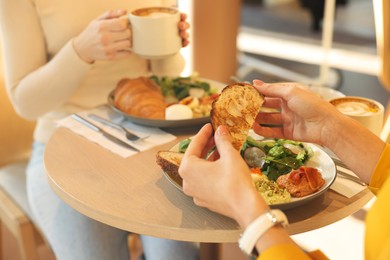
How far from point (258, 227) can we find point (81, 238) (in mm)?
557

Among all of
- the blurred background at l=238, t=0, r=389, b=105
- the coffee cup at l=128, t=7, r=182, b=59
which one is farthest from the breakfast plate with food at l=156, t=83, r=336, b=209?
the blurred background at l=238, t=0, r=389, b=105

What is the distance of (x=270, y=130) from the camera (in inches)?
38.5

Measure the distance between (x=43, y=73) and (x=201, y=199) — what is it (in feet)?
2.13

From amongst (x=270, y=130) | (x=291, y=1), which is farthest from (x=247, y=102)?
(x=291, y=1)

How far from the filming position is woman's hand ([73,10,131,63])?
44.3 inches

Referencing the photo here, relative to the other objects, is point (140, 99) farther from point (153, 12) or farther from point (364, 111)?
point (364, 111)

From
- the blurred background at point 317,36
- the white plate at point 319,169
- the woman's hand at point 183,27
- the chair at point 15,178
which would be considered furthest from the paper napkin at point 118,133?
the blurred background at point 317,36

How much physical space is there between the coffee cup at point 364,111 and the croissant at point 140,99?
396mm

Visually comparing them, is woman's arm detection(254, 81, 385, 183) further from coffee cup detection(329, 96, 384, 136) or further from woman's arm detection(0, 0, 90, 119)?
woman's arm detection(0, 0, 90, 119)

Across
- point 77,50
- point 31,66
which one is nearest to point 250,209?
point 77,50

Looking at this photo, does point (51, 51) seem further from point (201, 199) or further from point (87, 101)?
point (201, 199)

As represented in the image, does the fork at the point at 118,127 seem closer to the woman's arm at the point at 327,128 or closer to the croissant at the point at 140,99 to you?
the croissant at the point at 140,99

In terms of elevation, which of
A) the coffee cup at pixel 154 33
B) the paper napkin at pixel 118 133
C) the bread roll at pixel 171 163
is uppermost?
the coffee cup at pixel 154 33

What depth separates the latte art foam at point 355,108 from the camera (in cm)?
101
